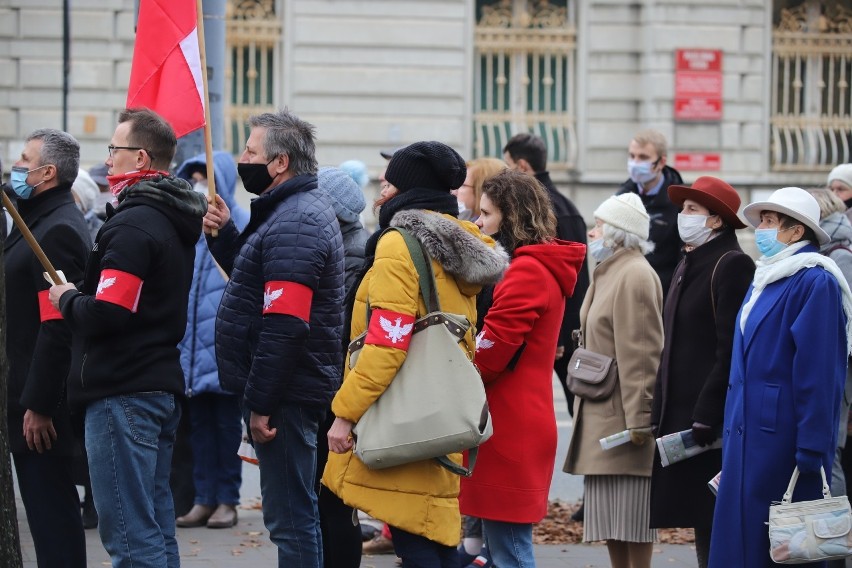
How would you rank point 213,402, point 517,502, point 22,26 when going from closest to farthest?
point 517,502 → point 213,402 → point 22,26

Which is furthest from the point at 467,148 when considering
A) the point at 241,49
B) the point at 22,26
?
Result: the point at 22,26

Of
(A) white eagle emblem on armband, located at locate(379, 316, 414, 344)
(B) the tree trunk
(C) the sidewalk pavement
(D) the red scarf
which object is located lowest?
(C) the sidewalk pavement

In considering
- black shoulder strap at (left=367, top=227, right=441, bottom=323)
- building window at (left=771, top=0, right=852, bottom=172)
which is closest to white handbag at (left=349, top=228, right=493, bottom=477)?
black shoulder strap at (left=367, top=227, right=441, bottom=323)

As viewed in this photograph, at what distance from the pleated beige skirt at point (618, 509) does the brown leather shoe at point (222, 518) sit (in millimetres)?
2487

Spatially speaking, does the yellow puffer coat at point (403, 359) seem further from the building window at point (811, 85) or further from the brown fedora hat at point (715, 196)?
the building window at point (811, 85)

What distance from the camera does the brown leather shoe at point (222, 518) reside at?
8.16 metres

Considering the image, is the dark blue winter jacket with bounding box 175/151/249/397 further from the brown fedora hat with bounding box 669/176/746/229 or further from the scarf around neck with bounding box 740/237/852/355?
the scarf around neck with bounding box 740/237/852/355

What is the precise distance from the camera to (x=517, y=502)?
588 centimetres

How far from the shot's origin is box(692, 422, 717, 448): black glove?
239 inches

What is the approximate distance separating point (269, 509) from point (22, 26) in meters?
13.7

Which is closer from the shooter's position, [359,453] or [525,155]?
[359,453]

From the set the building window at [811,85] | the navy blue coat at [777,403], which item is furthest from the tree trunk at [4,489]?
the building window at [811,85]

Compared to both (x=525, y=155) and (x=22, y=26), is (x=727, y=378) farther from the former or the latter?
(x=22, y=26)

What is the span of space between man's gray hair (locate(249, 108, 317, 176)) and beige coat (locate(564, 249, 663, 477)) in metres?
1.59
